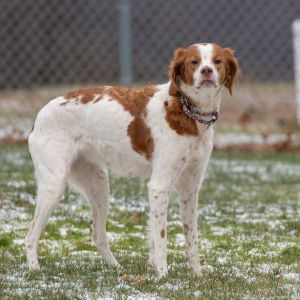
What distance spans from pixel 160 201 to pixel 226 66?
0.78 metres

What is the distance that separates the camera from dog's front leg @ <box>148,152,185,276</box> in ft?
17.3

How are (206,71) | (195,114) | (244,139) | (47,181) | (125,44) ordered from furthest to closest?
(244,139) → (125,44) → (47,181) → (195,114) → (206,71)

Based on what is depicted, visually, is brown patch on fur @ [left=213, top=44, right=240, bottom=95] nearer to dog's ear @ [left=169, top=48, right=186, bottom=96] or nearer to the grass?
dog's ear @ [left=169, top=48, right=186, bottom=96]

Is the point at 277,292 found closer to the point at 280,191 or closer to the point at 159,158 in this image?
the point at 159,158

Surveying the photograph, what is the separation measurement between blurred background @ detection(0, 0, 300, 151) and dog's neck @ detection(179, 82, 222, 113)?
20.1ft

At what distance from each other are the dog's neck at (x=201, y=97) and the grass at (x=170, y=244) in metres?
0.87

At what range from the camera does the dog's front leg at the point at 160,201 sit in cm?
526

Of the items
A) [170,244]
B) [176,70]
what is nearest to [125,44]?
[170,244]

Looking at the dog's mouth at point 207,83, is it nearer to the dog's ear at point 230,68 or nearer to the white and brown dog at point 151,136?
the white and brown dog at point 151,136

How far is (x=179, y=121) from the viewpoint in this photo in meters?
5.28

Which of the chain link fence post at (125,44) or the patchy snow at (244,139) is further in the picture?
the patchy snow at (244,139)

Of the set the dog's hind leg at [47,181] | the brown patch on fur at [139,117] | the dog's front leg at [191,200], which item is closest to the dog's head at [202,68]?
the brown patch on fur at [139,117]

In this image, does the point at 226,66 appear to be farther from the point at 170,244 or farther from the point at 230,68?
the point at 170,244

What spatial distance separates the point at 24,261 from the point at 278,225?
208 centimetres
